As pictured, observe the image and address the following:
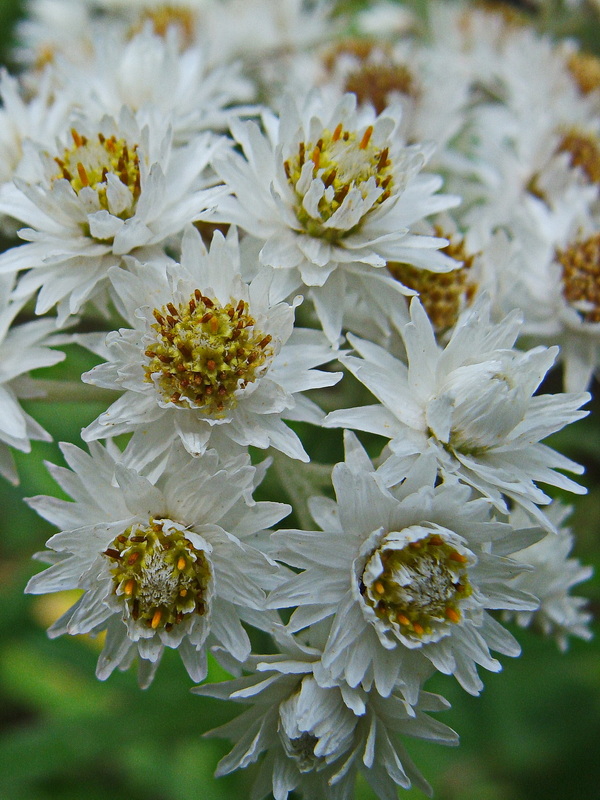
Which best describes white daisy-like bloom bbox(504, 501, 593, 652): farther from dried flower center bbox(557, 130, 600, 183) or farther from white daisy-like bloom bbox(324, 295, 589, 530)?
dried flower center bbox(557, 130, 600, 183)

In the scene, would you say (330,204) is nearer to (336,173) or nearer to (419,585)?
(336,173)

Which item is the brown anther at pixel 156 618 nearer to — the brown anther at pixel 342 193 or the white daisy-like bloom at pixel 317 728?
the white daisy-like bloom at pixel 317 728

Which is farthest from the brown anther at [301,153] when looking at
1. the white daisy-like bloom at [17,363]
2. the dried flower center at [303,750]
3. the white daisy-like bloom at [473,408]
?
the dried flower center at [303,750]

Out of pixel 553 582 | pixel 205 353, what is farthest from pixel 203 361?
pixel 553 582

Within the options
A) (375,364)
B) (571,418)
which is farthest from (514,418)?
(375,364)

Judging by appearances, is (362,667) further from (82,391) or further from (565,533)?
(82,391)
